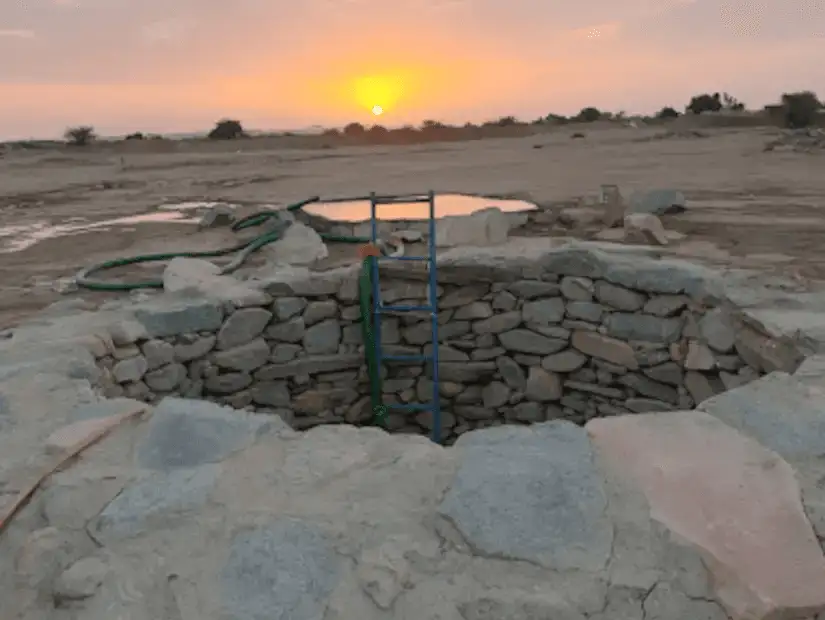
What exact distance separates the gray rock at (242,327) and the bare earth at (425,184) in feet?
4.72

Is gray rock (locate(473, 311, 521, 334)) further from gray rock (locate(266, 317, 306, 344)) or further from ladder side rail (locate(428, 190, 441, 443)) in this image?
gray rock (locate(266, 317, 306, 344))

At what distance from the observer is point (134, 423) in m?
2.83

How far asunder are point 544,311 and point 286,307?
1.91 metres

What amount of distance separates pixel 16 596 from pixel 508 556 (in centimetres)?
137

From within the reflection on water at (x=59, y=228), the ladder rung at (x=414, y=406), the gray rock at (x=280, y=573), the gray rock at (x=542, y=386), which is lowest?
the ladder rung at (x=414, y=406)

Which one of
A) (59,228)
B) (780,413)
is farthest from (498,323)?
(59,228)

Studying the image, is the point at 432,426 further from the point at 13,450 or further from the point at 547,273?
the point at 13,450

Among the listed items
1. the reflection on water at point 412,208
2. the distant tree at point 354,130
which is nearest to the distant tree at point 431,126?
the distant tree at point 354,130

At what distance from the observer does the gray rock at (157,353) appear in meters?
4.38

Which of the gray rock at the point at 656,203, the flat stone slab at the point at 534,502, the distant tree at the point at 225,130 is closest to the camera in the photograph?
the flat stone slab at the point at 534,502

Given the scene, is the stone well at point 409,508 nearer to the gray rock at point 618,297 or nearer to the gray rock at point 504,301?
the gray rock at point 618,297

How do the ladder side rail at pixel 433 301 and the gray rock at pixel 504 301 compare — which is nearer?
the ladder side rail at pixel 433 301

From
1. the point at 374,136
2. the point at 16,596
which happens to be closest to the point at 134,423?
the point at 16,596

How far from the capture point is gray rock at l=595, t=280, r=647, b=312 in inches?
193
